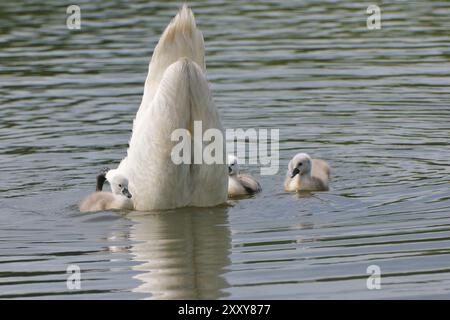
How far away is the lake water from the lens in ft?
27.5

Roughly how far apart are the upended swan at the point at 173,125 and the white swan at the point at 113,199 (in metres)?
0.09

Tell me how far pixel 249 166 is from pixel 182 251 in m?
3.76

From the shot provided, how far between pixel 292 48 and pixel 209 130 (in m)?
8.65

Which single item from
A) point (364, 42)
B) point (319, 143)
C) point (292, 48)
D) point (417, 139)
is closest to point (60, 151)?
point (319, 143)

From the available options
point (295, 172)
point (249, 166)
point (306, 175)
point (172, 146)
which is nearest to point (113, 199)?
point (172, 146)

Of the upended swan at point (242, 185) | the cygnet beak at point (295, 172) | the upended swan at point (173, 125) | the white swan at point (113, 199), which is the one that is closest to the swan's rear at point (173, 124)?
the upended swan at point (173, 125)

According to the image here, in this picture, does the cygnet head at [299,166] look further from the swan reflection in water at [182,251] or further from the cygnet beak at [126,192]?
the cygnet beak at [126,192]

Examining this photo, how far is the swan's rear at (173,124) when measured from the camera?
999 cm

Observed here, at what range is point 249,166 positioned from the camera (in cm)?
1284

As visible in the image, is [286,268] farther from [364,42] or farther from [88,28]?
[88,28]

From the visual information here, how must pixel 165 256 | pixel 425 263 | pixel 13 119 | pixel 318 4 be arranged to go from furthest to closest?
pixel 318 4 < pixel 13 119 < pixel 165 256 < pixel 425 263

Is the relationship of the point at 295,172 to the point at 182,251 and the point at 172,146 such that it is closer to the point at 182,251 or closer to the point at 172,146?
the point at 172,146

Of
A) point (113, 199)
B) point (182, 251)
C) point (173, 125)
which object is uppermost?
point (173, 125)

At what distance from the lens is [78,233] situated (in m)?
9.82
